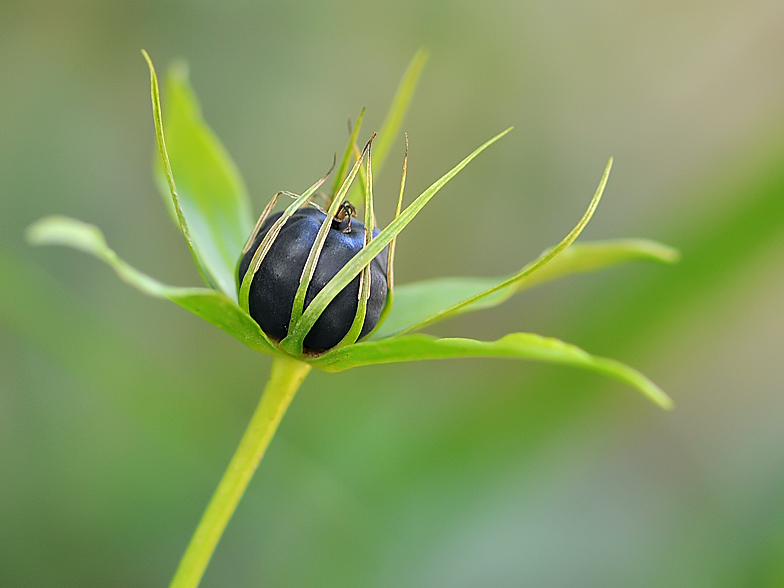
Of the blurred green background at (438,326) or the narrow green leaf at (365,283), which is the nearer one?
the narrow green leaf at (365,283)

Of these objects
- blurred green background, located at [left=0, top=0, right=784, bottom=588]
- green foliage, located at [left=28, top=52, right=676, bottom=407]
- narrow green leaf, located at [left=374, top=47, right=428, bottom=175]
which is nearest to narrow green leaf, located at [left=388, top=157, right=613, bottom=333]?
green foliage, located at [left=28, top=52, right=676, bottom=407]

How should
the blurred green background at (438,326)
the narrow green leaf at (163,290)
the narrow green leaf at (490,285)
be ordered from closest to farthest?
the narrow green leaf at (163,290) < the narrow green leaf at (490,285) < the blurred green background at (438,326)

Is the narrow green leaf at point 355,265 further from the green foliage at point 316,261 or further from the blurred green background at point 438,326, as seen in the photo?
the blurred green background at point 438,326

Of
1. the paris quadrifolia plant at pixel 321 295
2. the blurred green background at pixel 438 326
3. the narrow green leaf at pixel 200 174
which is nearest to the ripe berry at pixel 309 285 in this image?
the paris quadrifolia plant at pixel 321 295

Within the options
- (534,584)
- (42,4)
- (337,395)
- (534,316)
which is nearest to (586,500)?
(534,584)

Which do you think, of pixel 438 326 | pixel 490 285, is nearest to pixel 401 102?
pixel 490 285

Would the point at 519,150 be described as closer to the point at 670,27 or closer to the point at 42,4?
the point at 670,27

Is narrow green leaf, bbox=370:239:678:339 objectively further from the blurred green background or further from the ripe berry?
the blurred green background
